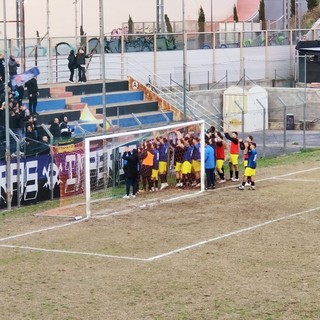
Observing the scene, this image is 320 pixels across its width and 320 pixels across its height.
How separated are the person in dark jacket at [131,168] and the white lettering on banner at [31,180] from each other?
7.56ft

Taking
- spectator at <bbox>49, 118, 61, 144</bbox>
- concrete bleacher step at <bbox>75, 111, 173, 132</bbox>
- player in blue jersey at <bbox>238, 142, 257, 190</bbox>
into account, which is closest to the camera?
player in blue jersey at <bbox>238, 142, 257, 190</bbox>

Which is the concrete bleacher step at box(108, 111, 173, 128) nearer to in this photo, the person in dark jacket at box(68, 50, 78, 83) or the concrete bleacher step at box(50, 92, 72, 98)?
the concrete bleacher step at box(50, 92, 72, 98)

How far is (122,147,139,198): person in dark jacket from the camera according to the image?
27031mm

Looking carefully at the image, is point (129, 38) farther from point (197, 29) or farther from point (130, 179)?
point (130, 179)

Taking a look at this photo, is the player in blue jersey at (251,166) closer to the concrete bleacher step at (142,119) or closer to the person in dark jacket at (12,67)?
the concrete bleacher step at (142,119)

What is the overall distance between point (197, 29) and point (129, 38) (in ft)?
31.2

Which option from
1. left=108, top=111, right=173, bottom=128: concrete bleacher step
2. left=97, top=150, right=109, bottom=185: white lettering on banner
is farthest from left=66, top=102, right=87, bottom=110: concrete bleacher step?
left=97, top=150, right=109, bottom=185: white lettering on banner

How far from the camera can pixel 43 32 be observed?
4850 cm

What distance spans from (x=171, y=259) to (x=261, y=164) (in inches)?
603

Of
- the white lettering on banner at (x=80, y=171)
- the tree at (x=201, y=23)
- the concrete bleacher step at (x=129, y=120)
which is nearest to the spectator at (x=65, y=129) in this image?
the concrete bleacher step at (x=129, y=120)

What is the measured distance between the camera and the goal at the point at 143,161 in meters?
26.8

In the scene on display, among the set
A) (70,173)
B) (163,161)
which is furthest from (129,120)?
(70,173)

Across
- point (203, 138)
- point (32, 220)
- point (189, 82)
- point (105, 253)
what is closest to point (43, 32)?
point (189, 82)

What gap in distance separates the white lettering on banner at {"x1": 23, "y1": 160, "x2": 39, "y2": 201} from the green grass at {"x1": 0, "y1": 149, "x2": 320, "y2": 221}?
29 cm
